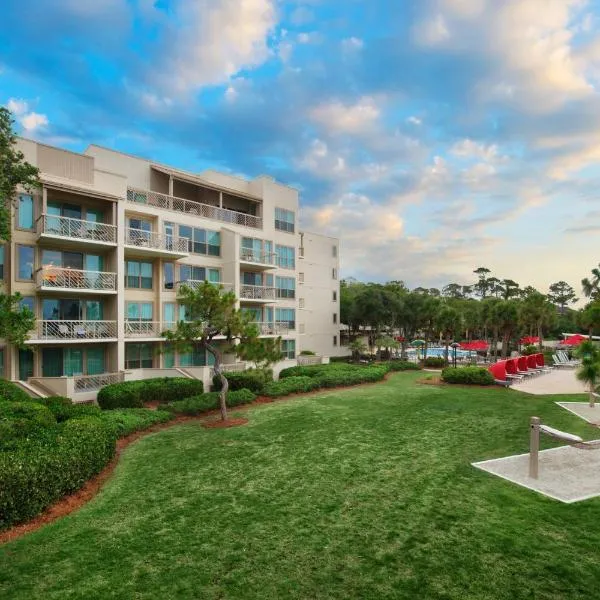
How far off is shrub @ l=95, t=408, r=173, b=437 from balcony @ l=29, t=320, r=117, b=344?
6.12m

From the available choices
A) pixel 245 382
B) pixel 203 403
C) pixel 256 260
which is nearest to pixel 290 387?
pixel 245 382

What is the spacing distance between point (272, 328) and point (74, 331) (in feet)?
40.4

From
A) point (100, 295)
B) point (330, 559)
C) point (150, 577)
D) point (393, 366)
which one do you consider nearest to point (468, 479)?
point (330, 559)

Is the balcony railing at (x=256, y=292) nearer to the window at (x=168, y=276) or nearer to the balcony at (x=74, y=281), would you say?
the window at (x=168, y=276)

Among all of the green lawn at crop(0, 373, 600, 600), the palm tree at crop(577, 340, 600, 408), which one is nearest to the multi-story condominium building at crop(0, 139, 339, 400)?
the green lawn at crop(0, 373, 600, 600)

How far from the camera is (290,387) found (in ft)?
62.1

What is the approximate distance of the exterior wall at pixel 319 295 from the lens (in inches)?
1395

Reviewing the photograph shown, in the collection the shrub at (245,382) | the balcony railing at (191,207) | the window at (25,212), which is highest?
the balcony railing at (191,207)

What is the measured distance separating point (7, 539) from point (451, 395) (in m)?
15.5

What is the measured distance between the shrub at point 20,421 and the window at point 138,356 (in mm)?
8697

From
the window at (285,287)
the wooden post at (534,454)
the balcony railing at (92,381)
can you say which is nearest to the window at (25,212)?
the balcony railing at (92,381)

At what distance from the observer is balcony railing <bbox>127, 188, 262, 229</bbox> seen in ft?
73.5

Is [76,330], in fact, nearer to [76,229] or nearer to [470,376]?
[76,229]

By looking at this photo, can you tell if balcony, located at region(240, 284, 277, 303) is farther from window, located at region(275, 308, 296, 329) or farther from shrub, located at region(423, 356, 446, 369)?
shrub, located at region(423, 356, 446, 369)
